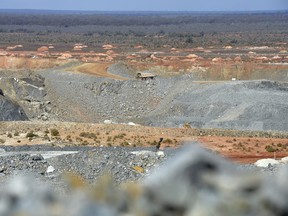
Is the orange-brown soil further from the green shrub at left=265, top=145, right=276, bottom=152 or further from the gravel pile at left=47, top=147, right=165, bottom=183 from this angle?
the gravel pile at left=47, top=147, right=165, bottom=183

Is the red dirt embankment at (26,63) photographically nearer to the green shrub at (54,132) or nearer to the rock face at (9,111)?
the rock face at (9,111)

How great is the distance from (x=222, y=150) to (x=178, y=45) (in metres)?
93.1

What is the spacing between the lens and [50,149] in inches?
1209

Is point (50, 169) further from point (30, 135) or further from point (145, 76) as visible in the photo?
point (145, 76)

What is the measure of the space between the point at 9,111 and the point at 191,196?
39135 millimetres

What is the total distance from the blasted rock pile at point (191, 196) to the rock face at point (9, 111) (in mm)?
37819

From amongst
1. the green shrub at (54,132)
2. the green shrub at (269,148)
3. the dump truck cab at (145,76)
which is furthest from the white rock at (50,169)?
the dump truck cab at (145,76)

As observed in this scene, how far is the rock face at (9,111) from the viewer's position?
41622 mm

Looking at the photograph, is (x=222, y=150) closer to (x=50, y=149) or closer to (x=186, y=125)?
(x=50, y=149)

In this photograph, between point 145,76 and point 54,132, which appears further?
point 145,76

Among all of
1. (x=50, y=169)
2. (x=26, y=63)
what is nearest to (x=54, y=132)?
(x=50, y=169)

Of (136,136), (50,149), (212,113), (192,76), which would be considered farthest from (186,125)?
(192,76)

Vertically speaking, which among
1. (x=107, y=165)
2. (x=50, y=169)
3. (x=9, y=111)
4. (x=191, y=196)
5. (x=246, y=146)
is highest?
(x=191, y=196)

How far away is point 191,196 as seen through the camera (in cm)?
404
